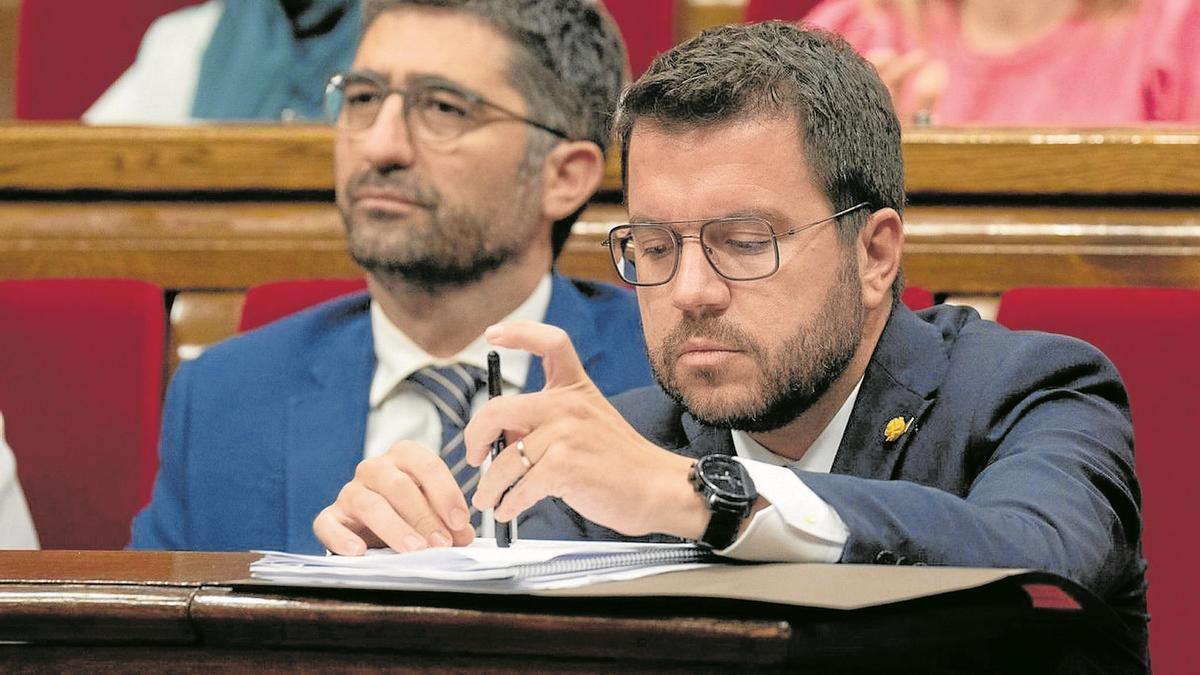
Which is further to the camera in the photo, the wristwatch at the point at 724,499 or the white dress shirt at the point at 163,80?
the white dress shirt at the point at 163,80

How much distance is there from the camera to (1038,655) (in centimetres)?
52

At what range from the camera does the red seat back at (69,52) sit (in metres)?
1.54

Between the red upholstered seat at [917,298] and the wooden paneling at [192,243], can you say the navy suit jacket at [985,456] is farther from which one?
the wooden paneling at [192,243]

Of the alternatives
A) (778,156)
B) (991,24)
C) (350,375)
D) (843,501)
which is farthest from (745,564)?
(991,24)

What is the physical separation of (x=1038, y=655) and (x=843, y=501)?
8 cm

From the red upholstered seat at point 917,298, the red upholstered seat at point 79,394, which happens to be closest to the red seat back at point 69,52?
the red upholstered seat at point 79,394

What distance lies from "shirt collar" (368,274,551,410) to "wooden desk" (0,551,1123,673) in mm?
560

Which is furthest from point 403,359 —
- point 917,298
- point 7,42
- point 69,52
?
point 7,42

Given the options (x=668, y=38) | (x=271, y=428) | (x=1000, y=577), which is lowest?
(x=271, y=428)

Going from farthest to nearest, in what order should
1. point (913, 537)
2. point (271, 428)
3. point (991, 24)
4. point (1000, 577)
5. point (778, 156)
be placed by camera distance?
point (991, 24), point (271, 428), point (778, 156), point (913, 537), point (1000, 577)

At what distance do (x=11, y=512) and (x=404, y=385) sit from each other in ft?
0.89

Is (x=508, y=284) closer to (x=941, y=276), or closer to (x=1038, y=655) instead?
(x=941, y=276)

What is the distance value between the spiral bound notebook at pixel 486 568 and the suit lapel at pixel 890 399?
190 millimetres

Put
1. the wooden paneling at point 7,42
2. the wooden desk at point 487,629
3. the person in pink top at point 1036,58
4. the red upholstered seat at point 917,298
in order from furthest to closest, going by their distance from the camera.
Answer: the wooden paneling at point 7,42, the person in pink top at point 1036,58, the red upholstered seat at point 917,298, the wooden desk at point 487,629
